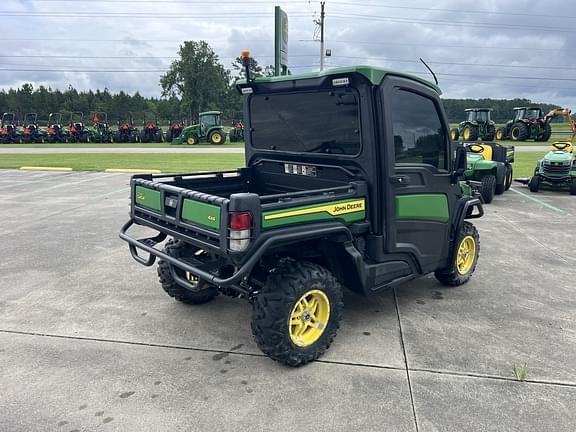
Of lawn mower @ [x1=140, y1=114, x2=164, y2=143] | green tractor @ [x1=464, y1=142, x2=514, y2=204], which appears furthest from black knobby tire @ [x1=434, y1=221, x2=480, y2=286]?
lawn mower @ [x1=140, y1=114, x2=164, y2=143]

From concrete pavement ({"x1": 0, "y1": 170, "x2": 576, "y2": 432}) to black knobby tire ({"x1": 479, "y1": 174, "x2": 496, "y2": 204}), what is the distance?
4.08 metres

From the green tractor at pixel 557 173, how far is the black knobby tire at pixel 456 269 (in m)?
7.42

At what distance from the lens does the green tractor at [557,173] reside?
10.8m

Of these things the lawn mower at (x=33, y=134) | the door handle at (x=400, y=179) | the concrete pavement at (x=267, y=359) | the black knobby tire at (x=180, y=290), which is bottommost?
the concrete pavement at (x=267, y=359)

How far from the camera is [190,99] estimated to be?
185 feet

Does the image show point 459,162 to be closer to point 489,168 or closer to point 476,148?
point 489,168

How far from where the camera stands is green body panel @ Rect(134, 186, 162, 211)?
11.9 ft

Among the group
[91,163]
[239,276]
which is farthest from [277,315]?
[91,163]

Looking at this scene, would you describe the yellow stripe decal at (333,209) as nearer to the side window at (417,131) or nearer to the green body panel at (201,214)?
the green body panel at (201,214)

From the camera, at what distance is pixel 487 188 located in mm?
9641

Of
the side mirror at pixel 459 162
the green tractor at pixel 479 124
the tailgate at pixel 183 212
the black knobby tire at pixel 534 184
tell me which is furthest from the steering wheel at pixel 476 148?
the green tractor at pixel 479 124

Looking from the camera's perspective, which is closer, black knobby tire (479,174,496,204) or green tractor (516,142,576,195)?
black knobby tire (479,174,496,204)

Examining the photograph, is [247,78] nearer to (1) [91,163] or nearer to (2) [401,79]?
(2) [401,79]

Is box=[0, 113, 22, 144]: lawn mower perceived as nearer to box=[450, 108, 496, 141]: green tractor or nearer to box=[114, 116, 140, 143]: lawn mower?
box=[114, 116, 140, 143]: lawn mower
